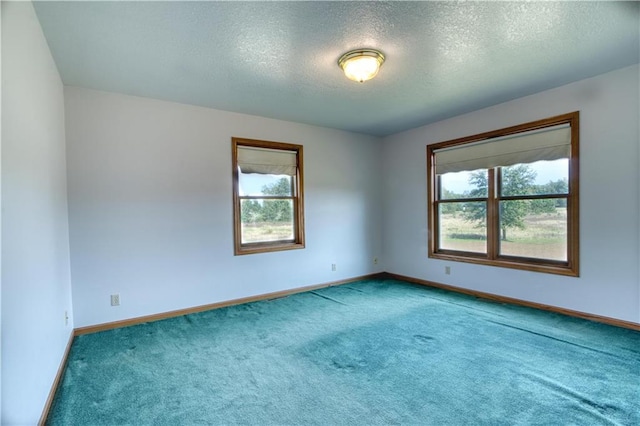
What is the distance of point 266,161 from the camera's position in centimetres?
437

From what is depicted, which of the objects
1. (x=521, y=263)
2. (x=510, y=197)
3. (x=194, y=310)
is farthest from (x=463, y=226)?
(x=194, y=310)

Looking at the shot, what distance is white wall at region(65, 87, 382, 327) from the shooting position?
125 inches

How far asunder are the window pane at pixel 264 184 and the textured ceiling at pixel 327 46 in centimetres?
105

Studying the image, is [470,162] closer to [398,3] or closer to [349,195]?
[349,195]

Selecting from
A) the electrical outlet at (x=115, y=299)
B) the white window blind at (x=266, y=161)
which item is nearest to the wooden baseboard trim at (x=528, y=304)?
the white window blind at (x=266, y=161)

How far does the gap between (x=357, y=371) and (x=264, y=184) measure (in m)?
2.82

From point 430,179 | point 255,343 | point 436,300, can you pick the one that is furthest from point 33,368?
point 430,179

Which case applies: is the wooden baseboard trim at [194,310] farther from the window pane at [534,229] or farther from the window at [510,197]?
the window pane at [534,229]

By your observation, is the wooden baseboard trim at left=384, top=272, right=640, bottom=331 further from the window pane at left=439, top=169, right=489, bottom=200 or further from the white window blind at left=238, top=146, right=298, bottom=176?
the white window blind at left=238, top=146, right=298, bottom=176

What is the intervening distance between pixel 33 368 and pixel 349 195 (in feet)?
13.8

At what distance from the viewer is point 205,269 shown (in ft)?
12.7

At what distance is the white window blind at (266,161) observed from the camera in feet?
13.8

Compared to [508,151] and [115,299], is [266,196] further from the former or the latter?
[508,151]

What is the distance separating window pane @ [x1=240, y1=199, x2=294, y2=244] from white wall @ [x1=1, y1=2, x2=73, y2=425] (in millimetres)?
2039
